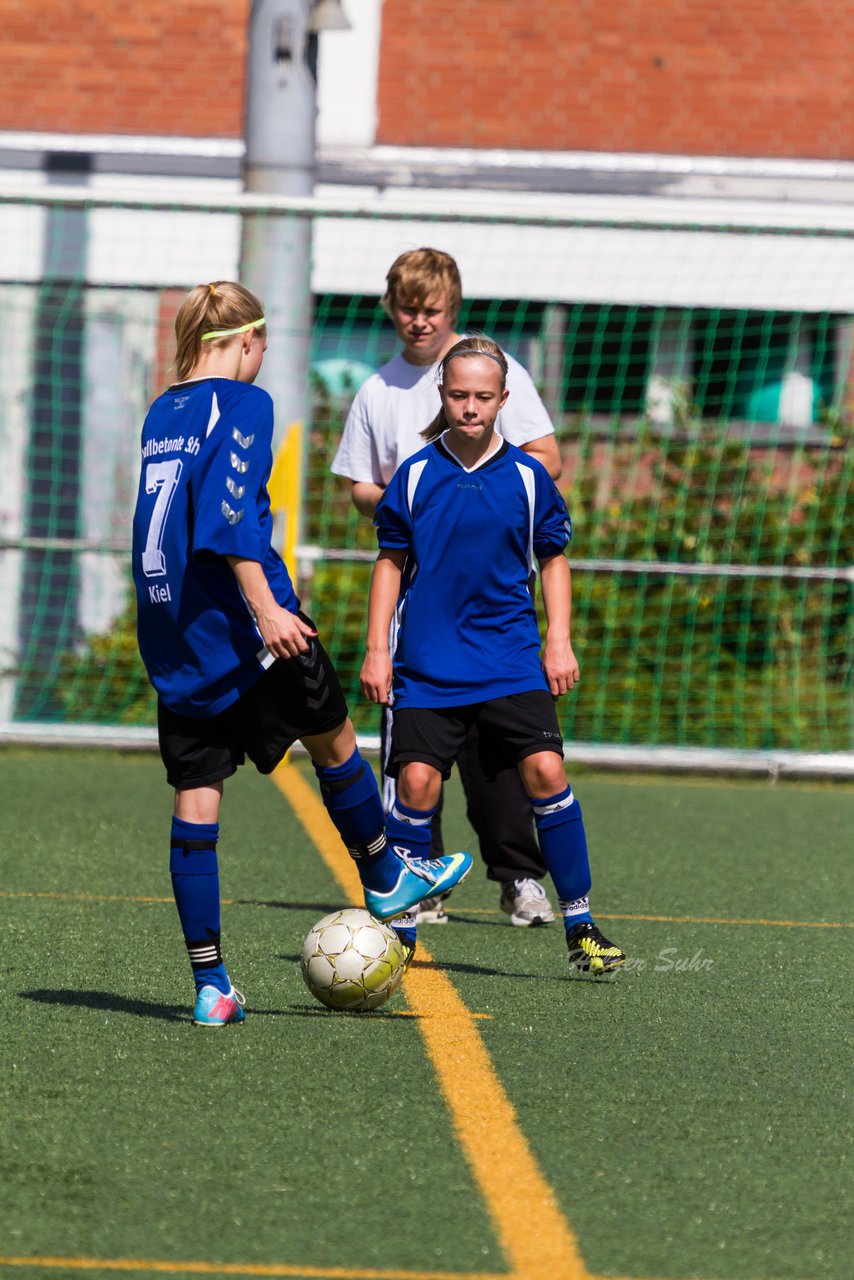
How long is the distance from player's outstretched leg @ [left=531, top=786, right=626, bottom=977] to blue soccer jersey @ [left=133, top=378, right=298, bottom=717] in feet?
3.53

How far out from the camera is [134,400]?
42.3ft

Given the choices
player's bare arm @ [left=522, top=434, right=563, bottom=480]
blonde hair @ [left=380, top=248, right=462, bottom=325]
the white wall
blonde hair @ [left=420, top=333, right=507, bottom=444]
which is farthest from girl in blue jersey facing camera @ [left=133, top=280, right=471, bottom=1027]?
the white wall

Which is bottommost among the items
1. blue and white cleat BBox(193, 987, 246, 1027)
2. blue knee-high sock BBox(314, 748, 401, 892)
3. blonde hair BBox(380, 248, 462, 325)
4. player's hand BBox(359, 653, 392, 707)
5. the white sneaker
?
the white sneaker

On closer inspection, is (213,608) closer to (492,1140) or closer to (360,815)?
(360,815)

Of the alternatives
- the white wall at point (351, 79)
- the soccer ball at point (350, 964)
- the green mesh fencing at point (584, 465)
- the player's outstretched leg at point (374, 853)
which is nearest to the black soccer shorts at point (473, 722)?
the player's outstretched leg at point (374, 853)

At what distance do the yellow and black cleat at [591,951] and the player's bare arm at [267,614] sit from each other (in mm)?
1264

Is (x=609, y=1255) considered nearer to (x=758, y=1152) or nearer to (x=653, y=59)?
(x=758, y=1152)

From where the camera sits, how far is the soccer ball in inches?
182

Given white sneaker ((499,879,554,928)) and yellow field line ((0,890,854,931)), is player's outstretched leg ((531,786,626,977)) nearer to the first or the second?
white sneaker ((499,879,554,928))

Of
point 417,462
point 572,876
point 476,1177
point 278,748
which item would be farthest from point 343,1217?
point 417,462

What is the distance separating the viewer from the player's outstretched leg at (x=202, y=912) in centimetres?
448

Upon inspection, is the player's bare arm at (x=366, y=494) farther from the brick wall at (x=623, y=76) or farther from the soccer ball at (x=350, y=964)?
the brick wall at (x=623, y=76)

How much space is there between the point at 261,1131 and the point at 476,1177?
0.45 metres

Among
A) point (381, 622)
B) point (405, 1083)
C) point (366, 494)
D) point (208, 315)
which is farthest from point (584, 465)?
point (405, 1083)
